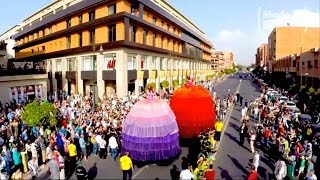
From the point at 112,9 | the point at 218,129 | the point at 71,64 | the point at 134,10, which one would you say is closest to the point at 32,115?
the point at 218,129

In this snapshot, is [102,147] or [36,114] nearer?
[102,147]

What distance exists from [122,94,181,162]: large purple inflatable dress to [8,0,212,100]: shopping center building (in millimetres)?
14063

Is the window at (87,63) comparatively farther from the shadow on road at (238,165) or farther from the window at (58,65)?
the shadow on road at (238,165)

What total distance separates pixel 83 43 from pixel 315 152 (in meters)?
32.8

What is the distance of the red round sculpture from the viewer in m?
19.2

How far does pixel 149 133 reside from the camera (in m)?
15.0

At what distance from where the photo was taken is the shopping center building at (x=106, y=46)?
1479 inches

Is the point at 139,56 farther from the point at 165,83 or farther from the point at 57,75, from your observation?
the point at 57,75

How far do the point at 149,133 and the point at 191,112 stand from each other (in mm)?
4922

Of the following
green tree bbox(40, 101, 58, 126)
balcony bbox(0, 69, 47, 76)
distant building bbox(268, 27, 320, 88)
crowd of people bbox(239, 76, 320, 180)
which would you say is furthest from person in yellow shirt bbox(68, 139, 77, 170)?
distant building bbox(268, 27, 320, 88)

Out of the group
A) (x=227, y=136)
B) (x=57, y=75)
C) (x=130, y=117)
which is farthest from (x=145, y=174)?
(x=57, y=75)

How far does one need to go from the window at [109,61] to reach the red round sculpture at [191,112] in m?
19.6

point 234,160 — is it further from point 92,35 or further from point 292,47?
point 292,47

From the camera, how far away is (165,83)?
156 feet
